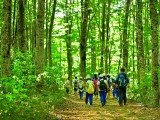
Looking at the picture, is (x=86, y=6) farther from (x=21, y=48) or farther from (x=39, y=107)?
(x=39, y=107)

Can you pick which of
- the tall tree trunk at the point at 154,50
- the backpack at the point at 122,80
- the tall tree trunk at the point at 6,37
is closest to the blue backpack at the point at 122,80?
the backpack at the point at 122,80

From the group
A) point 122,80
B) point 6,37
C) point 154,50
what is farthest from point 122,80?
point 6,37

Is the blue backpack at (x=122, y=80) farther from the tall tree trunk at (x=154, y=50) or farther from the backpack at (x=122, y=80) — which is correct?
the tall tree trunk at (x=154, y=50)

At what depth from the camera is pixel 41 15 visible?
16.7m

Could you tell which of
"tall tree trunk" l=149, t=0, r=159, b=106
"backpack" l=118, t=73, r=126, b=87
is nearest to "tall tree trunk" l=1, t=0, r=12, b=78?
"tall tree trunk" l=149, t=0, r=159, b=106

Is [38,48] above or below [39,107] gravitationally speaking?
above

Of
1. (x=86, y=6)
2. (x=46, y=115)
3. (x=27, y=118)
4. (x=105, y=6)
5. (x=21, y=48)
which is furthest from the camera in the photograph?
(x=105, y=6)

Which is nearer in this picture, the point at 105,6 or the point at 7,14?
the point at 7,14

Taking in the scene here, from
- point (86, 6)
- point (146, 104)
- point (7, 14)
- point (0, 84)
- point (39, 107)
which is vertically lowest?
point (146, 104)

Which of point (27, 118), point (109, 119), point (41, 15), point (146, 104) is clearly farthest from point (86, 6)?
point (27, 118)

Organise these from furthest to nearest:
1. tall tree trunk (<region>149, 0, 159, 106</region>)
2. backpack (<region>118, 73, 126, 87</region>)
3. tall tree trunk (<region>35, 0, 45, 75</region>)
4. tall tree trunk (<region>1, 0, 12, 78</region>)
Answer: backpack (<region>118, 73, 126, 87</region>)
tall tree trunk (<region>35, 0, 45, 75</region>)
tall tree trunk (<region>149, 0, 159, 106</region>)
tall tree trunk (<region>1, 0, 12, 78</region>)

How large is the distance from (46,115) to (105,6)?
89.8 feet

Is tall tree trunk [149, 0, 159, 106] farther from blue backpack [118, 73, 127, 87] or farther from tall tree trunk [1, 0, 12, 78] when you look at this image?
tall tree trunk [1, 0, 12, 78]

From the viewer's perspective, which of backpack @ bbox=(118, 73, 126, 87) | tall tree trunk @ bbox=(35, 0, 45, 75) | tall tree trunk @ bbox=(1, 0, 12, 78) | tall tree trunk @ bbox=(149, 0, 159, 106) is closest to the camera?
tall tree trunk @ bbox=(1, 0, 12, 78)
